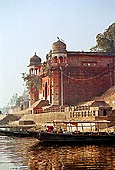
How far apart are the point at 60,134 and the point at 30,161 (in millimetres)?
7847

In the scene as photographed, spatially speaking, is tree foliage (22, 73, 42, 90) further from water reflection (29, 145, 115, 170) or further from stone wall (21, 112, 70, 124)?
water reflection (29, 145, 115, 170)

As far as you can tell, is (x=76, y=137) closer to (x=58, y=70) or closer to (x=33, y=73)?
(x=58, y=70)

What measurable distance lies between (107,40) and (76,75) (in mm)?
13657

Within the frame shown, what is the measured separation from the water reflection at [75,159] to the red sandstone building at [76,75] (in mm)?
27762

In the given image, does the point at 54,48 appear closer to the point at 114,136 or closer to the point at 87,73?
the point at 87,73

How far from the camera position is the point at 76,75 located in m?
50.7

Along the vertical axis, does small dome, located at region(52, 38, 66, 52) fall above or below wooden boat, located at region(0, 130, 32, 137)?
above

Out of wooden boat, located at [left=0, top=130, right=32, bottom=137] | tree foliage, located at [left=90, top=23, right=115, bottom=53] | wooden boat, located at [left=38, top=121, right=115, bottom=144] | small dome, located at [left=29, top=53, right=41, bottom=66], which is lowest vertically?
wooden boat, located at [left=38, top=121, right=115, bottom=144]

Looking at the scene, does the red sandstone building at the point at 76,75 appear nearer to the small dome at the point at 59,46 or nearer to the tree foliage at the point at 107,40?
the small dome at the point at 59,46

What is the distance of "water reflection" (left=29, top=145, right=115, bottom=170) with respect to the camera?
15.6 meters

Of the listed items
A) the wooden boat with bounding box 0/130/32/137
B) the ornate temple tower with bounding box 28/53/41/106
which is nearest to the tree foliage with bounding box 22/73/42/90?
the ornate temple tower with bounding box 28/53/41/106

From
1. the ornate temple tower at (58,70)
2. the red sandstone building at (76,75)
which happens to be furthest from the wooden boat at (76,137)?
the ornate temple tower at (58,70)

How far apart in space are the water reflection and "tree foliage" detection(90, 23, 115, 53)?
39.9m

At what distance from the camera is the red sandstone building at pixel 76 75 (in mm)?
50062
